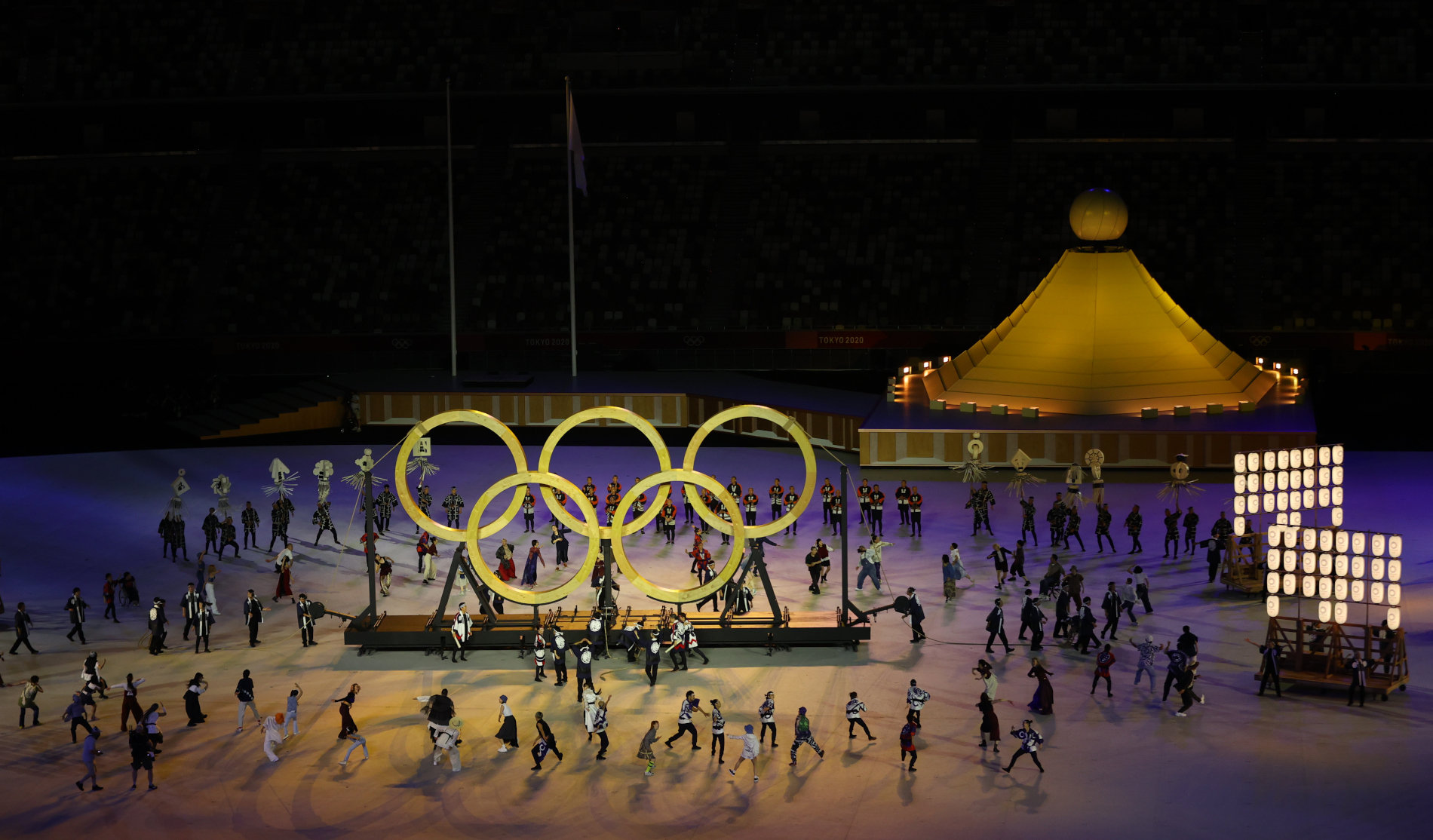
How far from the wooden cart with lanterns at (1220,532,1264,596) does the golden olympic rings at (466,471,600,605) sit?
13785mm

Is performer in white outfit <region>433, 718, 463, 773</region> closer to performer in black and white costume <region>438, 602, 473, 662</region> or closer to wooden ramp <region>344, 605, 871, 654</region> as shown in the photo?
performer in black and white costume <region>438, 602, 473, 662</region>

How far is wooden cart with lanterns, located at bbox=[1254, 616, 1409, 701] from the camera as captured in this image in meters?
30.6

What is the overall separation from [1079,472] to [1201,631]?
7.93 metres

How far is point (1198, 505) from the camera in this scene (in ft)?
143

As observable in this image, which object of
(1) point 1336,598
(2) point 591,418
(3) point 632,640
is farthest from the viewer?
(2) point 591,418

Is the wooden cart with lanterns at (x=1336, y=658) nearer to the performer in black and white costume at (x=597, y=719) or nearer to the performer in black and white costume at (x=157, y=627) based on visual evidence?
the performer in black and white costume at (x=597, y=719)

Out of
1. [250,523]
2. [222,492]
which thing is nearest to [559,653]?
[250,523]

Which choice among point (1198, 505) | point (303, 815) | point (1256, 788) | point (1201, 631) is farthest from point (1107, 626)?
point (303, 815)

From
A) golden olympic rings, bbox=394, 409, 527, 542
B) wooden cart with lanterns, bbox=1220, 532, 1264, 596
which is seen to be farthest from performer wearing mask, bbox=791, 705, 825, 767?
wooden cart with lanterns, bbox=1220, 532, 1264, 596

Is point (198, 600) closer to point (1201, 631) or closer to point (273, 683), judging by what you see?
point (273, 683)

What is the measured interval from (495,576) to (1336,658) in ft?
53.5

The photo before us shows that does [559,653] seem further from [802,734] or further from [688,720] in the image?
[802,734]

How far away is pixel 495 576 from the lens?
113 feet

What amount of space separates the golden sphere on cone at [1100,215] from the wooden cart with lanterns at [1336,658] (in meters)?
19.4
